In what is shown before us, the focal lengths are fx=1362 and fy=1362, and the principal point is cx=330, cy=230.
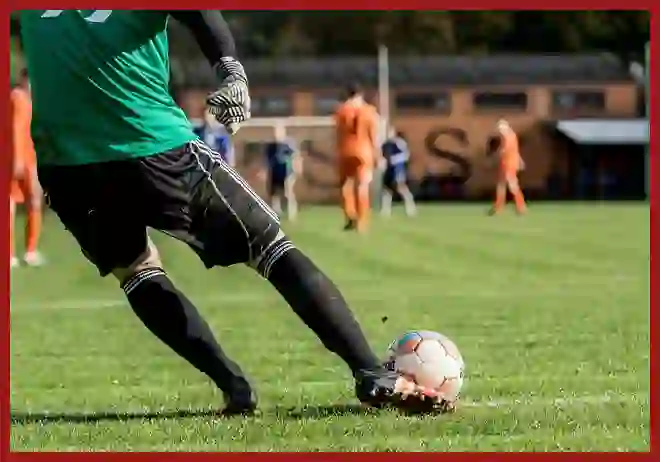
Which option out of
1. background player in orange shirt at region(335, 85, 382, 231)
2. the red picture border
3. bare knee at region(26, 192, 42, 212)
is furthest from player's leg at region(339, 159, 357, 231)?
the red picture border

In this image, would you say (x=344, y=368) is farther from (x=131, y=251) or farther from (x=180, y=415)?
(x=131, y=251)

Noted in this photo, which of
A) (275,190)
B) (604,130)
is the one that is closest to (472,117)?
(604,130)

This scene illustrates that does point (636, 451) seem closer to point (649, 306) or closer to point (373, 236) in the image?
point (649, 306)

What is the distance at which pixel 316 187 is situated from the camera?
1941 inches

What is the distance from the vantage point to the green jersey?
479 centimetres

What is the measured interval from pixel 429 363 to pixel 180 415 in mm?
950

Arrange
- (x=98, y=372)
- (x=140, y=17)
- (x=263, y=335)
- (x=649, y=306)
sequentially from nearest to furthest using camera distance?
1. (x=140, y=17)
2. (x=98, y=372)
3. (x=263, y=335)
4. (x=649, y=306)

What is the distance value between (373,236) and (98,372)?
38.7ft

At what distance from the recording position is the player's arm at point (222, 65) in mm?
4574

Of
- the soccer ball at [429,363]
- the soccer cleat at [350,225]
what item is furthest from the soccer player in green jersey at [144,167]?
the soccer cleat at [350,225]

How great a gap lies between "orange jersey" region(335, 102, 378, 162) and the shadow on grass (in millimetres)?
14345

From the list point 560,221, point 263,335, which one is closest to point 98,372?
point 263,335

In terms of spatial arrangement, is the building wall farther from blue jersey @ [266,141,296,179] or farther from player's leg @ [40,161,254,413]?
player's leg @ [40,161,254,413]

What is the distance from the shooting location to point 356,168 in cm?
1961
